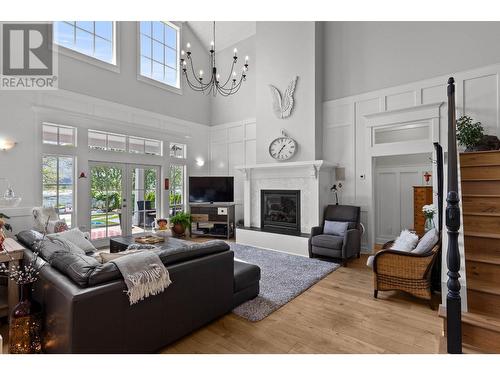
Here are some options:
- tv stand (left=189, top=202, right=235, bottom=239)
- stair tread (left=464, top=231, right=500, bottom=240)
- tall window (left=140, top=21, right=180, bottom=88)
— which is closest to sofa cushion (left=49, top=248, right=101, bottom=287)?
stair tread (left=464, top=231, right=500, bottom=240)

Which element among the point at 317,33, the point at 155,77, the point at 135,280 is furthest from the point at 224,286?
the point at 155,77

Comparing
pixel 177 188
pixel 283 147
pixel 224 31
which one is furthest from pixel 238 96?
pixel 177 188

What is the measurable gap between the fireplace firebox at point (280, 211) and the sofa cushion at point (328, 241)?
68 cm

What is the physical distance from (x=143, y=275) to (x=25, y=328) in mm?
974

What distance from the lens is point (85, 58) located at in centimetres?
520

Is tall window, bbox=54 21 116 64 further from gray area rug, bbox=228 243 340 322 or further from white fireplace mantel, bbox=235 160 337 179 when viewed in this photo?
gray area rug, bbox=228 243 340 322

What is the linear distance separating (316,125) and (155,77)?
422 cm

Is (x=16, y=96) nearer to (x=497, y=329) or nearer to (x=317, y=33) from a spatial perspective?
(x=317, y=33)

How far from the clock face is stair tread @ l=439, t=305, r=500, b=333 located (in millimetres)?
4100

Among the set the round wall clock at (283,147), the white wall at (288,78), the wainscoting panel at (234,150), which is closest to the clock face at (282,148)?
the round wall clock at (283,147)

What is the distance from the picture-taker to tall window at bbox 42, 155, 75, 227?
486cm

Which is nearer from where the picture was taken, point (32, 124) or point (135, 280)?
point (135, 280)
